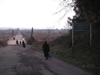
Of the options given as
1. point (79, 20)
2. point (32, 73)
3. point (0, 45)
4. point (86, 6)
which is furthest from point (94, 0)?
point (0, 45)

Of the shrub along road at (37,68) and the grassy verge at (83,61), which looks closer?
the shrub along road at (37,68)

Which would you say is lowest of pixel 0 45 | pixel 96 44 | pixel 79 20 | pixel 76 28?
pixel 0 45

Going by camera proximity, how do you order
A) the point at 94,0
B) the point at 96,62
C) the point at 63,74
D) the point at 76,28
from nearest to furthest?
the point at 63,74 → the point at 94,0 → the point at 96,62 → the point at 76,28

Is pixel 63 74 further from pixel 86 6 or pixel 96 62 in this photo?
pixel 86 6

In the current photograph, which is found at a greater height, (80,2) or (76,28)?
(80,2)

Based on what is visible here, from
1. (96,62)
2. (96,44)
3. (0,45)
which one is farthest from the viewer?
(0,45)

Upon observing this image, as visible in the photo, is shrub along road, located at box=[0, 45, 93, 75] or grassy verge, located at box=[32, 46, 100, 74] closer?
shrub along road, located at box=[0, 45, 93, 75]

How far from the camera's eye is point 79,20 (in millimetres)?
21031

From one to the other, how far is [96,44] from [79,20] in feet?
26.4

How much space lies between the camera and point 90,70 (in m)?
8.72

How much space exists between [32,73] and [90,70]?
3.64 metres

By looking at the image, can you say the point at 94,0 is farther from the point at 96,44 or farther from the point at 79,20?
the point at 79,20

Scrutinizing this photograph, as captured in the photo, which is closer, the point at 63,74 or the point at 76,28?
the point at 63,74

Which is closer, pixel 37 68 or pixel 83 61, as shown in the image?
pixel 37 68
